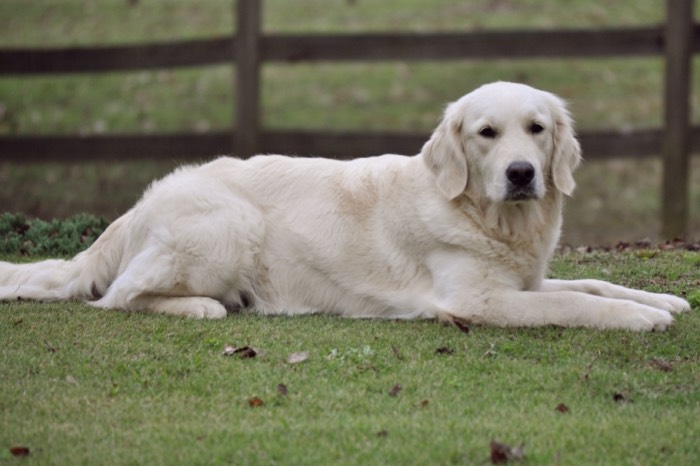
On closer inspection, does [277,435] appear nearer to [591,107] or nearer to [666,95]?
[666,95]

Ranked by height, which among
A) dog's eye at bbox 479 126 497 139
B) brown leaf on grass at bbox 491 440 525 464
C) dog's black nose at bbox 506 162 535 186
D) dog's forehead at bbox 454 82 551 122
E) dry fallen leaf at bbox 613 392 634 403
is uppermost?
dog's forehead at bbox 454 82 551 122

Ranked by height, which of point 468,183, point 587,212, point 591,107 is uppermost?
point 468,183

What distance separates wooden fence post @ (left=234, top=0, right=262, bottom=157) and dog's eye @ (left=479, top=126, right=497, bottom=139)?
4.86 metres

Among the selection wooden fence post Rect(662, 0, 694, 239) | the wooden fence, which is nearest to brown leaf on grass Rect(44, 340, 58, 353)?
the wooden fence

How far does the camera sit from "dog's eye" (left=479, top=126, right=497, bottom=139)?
5.13 meters

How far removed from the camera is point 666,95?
30.6 ft

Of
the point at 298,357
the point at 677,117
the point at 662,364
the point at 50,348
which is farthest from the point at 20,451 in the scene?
the point at 677,117

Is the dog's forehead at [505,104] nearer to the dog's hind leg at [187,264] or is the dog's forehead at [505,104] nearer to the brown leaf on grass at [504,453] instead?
the dog's hind leg at [187,264]

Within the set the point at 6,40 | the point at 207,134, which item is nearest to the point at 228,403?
the point at 207,134

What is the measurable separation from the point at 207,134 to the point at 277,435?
256 inches

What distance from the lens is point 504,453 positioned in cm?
336

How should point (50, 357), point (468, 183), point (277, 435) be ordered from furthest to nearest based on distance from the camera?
point (468, 183), point (50, 357), point (277, 435)

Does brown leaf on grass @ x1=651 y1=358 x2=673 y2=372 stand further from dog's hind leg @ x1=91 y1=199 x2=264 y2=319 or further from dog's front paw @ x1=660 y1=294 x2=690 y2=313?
dog's hind leg @ x1=91 y1=199 x2=264 y2=319

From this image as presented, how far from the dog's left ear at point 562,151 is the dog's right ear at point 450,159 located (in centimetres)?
48
